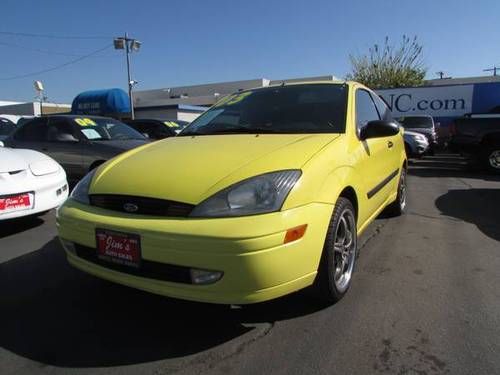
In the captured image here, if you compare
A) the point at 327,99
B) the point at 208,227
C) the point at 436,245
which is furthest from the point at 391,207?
the point at 208,227

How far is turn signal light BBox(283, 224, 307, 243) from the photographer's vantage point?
2.32 meters

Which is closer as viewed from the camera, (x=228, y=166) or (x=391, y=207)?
(x=228, y=166)

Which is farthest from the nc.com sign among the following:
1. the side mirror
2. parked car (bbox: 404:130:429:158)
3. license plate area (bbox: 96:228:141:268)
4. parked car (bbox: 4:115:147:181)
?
license plate area (bbox: 96:228:141:268)

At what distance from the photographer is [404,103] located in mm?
17000

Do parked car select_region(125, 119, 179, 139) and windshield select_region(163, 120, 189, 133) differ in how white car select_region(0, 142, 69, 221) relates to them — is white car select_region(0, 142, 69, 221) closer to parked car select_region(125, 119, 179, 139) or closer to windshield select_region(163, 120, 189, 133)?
parked car select_region(125, 119, 179, 139)

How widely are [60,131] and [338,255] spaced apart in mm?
6130

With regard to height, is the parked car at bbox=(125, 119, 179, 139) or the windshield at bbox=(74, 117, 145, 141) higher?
the windshield at bbox=(74, 117, 145, 141)

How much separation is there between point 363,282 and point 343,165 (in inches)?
37.9

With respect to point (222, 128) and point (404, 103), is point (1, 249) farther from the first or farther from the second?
point (404, 103)

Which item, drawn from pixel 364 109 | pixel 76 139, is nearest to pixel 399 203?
pixel 364 109

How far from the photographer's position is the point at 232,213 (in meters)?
2.34

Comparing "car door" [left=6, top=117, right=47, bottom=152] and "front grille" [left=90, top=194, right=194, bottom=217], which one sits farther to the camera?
"car door" [left=6, top=117, right=47, bottom=152]

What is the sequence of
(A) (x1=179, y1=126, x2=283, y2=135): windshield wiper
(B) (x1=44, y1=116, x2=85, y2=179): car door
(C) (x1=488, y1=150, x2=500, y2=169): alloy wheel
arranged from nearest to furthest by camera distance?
(A) (x1=179, y1=126, x2=283, y2=135): windshield wiper → (B) (x1=44, y1=116, x2=85, y2=179): car door → (C) (x1=488, y1=150, x2=500, y2=169): alloy wheel

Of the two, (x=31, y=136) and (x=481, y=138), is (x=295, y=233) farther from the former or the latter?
(x=481, y=138)
